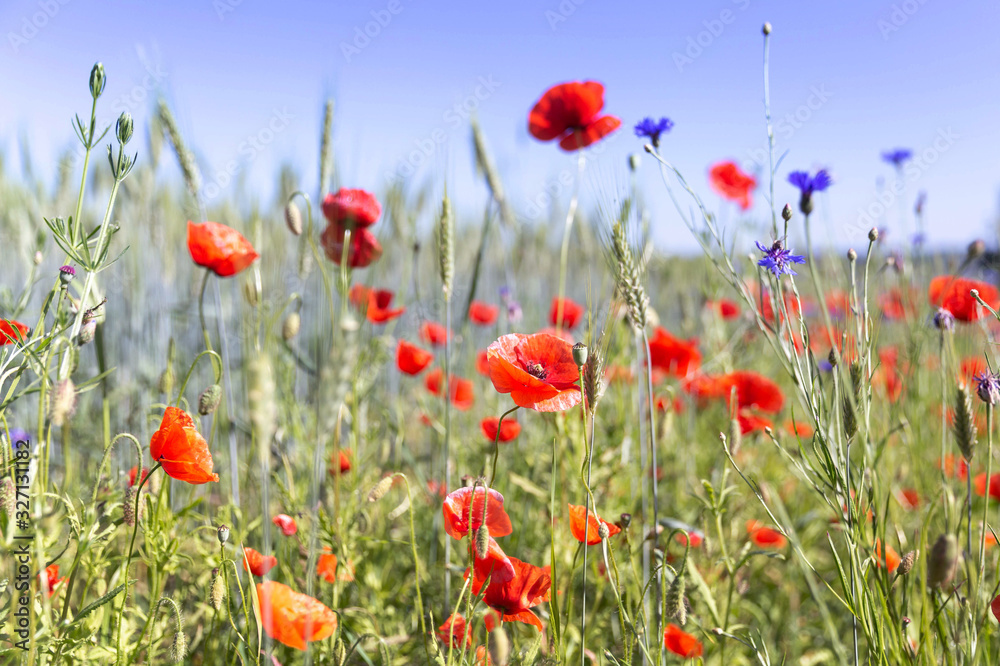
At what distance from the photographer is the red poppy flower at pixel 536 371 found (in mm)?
708

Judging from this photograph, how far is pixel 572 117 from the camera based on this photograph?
4.16 ft

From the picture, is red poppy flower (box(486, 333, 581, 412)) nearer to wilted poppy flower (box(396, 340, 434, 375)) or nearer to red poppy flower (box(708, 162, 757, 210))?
wilted poppy flower (box(396, 340, 434, 375))

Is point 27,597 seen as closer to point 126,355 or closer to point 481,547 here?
point 481,547

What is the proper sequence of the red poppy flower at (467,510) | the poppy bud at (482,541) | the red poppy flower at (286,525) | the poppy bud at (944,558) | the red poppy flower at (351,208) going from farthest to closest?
the red poppy flower at (351,208) < the red poppy flower at (286,525) < the red poppy flower at (467,510) < the poppy bud at (482,541) < the poppy bud at (944,558)

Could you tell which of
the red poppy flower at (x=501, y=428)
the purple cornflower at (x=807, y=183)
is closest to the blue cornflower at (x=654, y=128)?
the purple cornflower at (x=807, y=183)

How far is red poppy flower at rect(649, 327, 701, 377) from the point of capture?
4.81ft

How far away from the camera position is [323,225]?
1142 mm

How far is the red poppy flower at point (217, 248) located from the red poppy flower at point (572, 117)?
671 mm

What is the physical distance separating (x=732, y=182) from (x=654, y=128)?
1347mm

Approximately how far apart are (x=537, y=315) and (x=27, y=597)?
5.85 feet

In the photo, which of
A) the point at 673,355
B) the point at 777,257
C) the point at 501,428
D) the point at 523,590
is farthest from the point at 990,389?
the point at 673,355

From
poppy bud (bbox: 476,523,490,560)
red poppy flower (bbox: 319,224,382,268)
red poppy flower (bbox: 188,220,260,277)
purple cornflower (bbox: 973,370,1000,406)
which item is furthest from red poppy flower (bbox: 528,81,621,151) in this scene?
poppy bud (bbox: 476,523,490,560)

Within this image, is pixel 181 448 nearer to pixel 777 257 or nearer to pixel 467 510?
pixel 467 510

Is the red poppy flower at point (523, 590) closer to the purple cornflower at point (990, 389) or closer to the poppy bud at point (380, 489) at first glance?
the poppy bud at point (380, 489)
